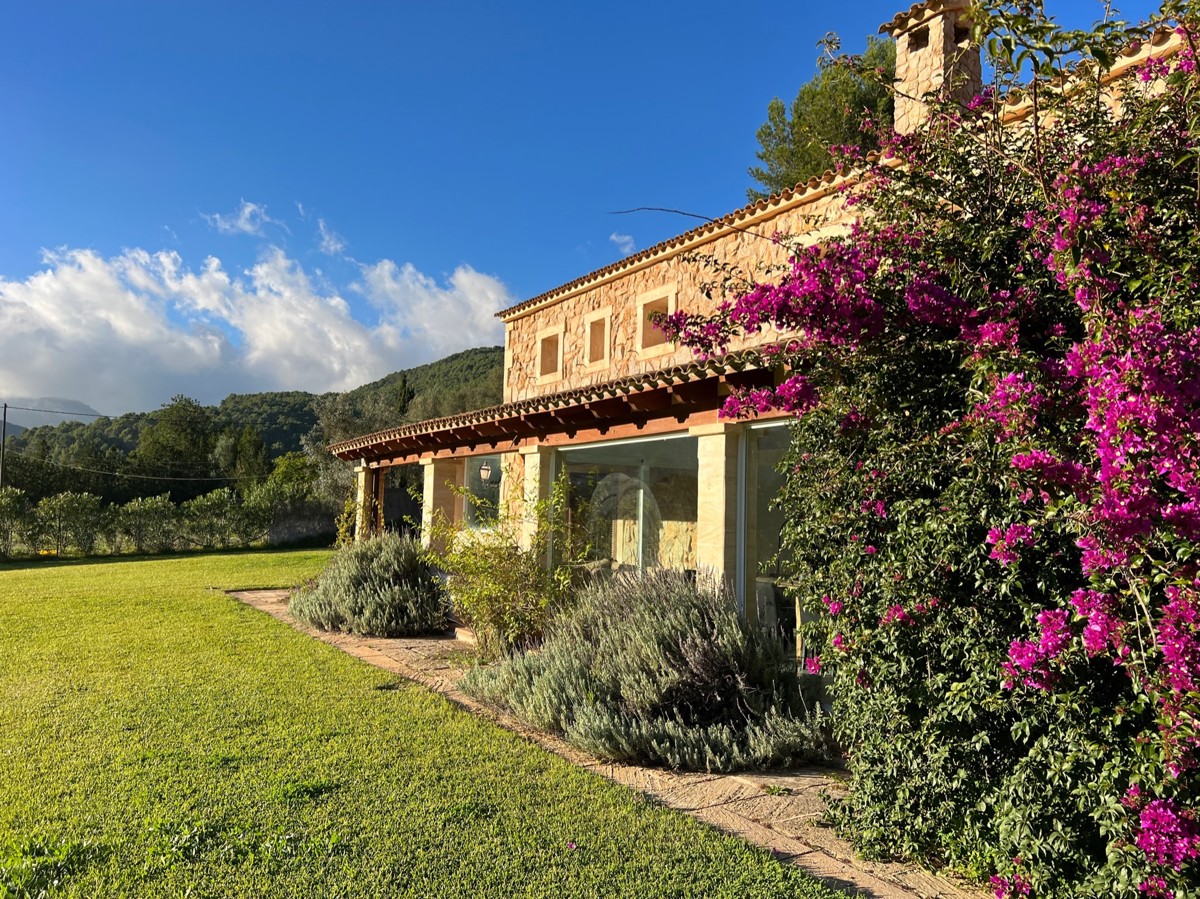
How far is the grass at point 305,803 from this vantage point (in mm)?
3498

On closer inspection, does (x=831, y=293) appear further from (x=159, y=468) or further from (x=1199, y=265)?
(x=159, y=468)

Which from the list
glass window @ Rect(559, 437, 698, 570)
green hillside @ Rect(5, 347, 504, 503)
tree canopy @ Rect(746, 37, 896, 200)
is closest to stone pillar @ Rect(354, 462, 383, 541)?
glass window @ Rect(559, 437, 698, 570)

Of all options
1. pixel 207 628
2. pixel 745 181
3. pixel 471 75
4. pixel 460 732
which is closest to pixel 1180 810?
pixel 460 732

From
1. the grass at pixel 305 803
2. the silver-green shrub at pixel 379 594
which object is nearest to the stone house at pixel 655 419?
the silver-green shrub at pixel 379 594

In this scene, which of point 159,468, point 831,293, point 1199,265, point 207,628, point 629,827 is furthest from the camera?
point 159,468

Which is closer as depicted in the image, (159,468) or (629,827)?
(629,827)

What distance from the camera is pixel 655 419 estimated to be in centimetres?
862

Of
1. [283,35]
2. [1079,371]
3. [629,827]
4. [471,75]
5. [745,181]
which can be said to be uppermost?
[745,181]

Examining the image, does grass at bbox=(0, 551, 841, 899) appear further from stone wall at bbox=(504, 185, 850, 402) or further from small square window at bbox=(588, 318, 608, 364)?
small square window at bbox=(588, 318, 608, 364)

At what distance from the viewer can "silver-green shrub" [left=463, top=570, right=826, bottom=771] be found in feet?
17.3

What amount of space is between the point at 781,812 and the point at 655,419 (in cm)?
487

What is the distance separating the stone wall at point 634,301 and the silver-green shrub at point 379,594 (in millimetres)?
4686

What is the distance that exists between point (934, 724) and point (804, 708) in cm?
229

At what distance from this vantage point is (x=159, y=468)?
170ft
